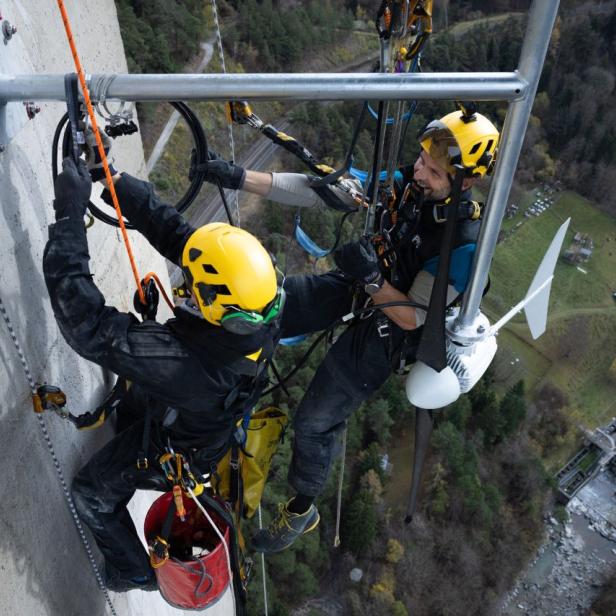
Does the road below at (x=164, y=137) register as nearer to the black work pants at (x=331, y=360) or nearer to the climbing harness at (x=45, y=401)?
the black work pants at (x=331, y=360)

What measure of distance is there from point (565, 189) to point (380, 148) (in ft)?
142

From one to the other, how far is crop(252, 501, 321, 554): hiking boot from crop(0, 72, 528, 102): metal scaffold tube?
2687mm

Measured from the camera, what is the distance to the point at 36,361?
275cm

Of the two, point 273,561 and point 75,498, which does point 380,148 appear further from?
point 273,561

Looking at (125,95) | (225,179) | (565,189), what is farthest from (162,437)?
(565,189)

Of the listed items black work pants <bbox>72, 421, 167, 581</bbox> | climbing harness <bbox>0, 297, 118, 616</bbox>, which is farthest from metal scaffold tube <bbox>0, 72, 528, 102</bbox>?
A: black work pants <bbox>72, 421, 167, 581</bbox>

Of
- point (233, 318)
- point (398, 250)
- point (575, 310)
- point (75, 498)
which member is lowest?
point (575, 310)

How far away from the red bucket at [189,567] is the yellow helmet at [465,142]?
2114 millimetres

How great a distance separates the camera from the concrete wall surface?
8.19 feet

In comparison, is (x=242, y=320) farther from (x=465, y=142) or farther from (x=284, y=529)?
(x=284, y=529)

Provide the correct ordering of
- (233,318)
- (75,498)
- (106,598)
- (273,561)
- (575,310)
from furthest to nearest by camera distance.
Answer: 1. (575,310)
2. (273,561)
3. (106,598)
4. (75,498)
5. (233,318)

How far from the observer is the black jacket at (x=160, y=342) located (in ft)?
7.26

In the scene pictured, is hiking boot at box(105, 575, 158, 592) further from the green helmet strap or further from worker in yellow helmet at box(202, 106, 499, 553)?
the green helmet strap

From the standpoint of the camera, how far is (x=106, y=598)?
3.66 m
